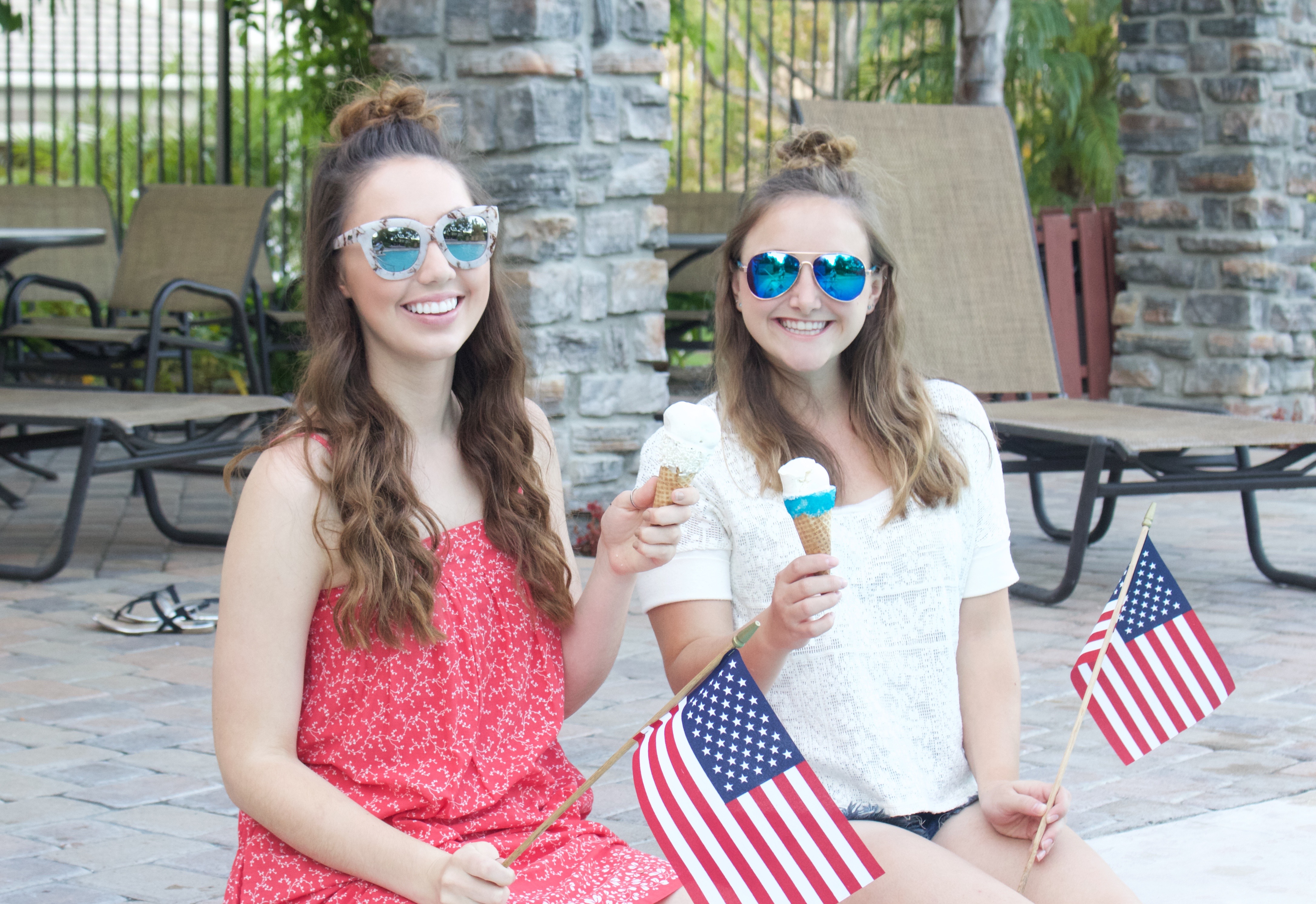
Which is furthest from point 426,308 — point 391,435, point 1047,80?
point 1047,80

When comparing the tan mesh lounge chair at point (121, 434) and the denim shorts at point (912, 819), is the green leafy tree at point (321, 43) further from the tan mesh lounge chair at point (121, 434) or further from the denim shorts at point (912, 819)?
the denim shorts at point (912, 819)

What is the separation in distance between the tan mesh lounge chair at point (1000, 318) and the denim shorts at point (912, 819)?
261 centimetres

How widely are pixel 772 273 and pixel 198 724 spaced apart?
1917mm

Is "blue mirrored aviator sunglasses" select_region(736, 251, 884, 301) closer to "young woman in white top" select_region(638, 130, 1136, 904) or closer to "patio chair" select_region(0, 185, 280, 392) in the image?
"young woman in white top" select_region(638, 130, 1136, 904)

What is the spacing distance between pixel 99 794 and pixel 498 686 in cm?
141

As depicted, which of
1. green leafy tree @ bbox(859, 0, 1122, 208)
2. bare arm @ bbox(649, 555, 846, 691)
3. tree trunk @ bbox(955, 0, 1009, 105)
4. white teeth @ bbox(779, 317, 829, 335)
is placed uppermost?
green leafy tree @ bbox(859, 0, 1122, 208)

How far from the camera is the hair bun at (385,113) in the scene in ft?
6.33

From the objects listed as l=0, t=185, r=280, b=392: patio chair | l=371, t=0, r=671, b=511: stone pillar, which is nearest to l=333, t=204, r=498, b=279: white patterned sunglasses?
l=371, t=0, r=671, b=511: stone pillar

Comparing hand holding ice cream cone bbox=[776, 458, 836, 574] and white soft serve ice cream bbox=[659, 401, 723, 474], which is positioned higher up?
white soft serve ice cream bbox=[659, 401, 723, 474]

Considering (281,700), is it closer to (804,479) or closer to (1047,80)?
(804,479)

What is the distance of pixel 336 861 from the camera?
1.63 metres

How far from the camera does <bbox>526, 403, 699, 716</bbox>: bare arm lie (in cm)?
170

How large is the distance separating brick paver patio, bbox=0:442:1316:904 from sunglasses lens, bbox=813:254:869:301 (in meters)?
1.15

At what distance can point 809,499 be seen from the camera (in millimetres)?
1674
